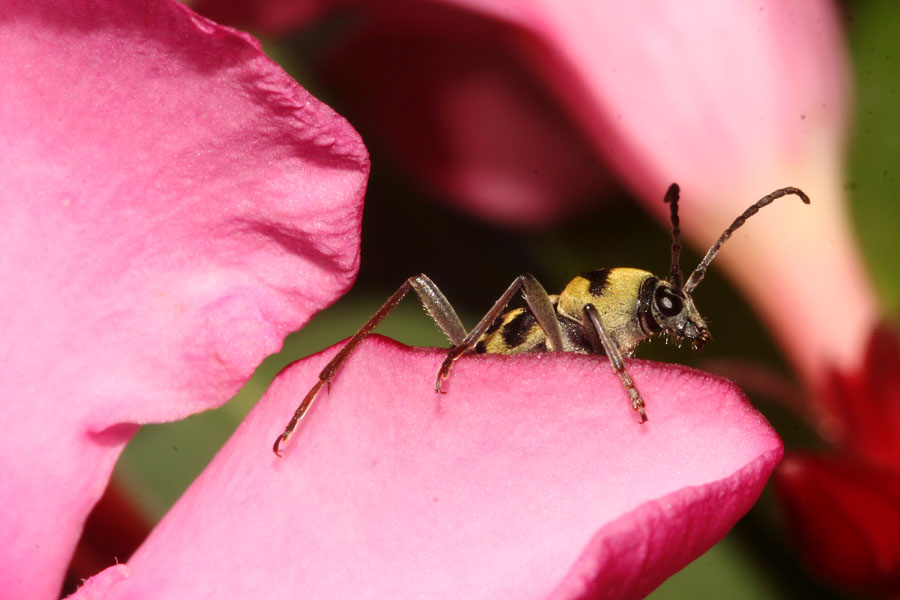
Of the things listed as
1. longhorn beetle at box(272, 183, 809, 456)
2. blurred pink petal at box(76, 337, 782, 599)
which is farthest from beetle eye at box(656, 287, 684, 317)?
blurred pink petal at box(76, 337, 782, 599)

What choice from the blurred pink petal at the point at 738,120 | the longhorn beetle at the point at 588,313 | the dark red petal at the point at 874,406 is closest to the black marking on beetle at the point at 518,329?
the longhorn beetle at the point at 588,313

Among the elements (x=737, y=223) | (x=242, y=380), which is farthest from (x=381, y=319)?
(x=737, y=223)

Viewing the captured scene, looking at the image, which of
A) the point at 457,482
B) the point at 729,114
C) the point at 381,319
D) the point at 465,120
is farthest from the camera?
the point at 465,120

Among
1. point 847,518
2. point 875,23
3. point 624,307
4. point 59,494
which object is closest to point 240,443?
point 59,494

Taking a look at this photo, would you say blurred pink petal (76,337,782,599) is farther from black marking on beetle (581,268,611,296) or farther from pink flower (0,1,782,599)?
black marking on beetle (581,268,611,296)

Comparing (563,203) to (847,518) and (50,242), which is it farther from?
(50,242)

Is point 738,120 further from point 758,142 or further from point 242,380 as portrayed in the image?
point 242,380

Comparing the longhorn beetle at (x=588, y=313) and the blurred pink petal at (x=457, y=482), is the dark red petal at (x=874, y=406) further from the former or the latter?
the blurred pink petal at (x=457, y=482)
